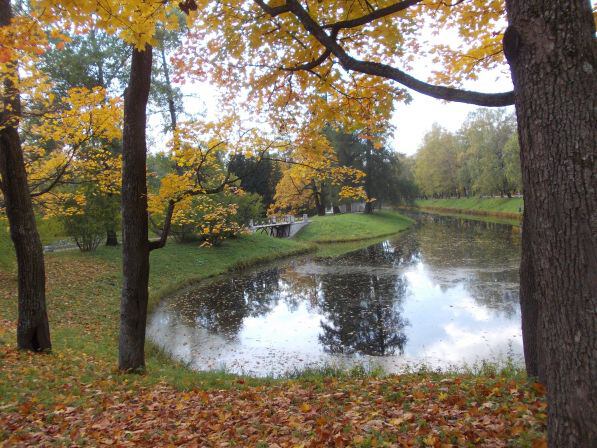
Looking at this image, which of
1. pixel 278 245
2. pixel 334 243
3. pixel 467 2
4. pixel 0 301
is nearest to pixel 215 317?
pixel 0 301

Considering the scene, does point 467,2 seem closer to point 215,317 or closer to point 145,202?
point 145,202

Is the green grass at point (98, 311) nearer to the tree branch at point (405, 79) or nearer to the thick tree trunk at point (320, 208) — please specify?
the tree branch at point (405, 79)

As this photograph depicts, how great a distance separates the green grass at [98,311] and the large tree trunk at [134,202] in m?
0.98

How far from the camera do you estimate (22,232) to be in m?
7.25

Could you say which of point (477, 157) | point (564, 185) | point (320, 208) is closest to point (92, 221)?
point (564, 185)

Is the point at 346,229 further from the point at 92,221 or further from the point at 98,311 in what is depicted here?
the point at 98,311

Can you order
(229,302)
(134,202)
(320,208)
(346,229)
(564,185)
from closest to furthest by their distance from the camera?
1. (564,185)
2. (134,202)
3. (229,302)
4. (346,229)
5. (320,208)

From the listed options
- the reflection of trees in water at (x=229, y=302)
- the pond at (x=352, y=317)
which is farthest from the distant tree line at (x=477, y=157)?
the reflection of trees in water at (x=229, y=302)

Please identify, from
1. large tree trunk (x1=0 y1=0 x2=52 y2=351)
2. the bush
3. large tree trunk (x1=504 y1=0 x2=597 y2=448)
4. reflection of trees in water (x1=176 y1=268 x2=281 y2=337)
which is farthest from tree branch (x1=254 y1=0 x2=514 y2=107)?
the bush

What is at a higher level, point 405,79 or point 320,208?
point 405,79

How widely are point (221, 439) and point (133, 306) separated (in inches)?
131

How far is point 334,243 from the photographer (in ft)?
112

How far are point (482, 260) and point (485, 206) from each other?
34069 millimetres

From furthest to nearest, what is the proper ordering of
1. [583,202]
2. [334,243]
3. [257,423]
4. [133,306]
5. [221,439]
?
[334,243], [133,306], [257,423], [221,439], [583,202]
